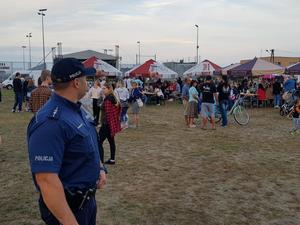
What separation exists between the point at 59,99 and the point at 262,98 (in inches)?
840

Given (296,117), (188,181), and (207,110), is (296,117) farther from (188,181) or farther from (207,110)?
(188,181)

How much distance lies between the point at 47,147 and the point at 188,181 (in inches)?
206

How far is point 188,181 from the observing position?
287 inches

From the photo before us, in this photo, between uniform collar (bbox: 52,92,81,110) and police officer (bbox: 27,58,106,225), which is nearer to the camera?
police officer (bbox: 27,58,106,225)


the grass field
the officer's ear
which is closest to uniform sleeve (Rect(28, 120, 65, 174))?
the officer's ear

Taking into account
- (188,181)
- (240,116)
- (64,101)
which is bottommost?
(188,181)

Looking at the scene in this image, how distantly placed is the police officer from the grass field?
2888mm

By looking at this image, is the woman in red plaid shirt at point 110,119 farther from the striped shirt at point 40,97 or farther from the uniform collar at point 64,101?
the uniform collar at point 64,101

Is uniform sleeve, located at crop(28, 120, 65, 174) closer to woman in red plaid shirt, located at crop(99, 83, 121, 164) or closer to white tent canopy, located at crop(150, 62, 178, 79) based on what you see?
woman in red plaid shirt, located at crop(99, 83, 121, 164)

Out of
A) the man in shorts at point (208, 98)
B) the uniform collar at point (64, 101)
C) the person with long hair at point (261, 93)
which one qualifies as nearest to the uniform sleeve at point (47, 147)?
the uniform collar at point (64, 101)

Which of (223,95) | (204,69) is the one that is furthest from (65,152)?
(204,69)

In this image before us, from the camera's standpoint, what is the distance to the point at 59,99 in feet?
8.30

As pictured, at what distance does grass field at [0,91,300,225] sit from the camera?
18.3ft

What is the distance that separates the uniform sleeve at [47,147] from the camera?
2.30m
